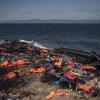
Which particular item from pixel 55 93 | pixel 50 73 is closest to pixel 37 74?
pixel 50 73

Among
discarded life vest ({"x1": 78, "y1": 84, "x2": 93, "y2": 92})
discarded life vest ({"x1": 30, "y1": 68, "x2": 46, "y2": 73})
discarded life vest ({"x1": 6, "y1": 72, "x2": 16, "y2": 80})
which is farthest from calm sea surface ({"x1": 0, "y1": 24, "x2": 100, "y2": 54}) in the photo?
discarded life vest ({"x1": 78, "y1": 84, "x2": 93, "y2": 92})

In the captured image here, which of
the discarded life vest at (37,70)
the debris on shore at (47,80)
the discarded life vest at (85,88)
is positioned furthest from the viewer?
the discarded life vest at (37,70)

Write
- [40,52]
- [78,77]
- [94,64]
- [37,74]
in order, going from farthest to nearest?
[40,52] < [94,64] < [37,74] < [78,77]

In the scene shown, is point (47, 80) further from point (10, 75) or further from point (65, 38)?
point (65, 38)

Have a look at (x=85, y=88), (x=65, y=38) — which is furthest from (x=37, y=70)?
(x=65, y=38)

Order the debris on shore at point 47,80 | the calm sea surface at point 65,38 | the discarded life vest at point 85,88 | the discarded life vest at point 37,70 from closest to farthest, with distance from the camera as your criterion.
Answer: the debris on shore at point 47,80 → the discarded life vest at point 85,88 → the discarded life vest at point 37,70 → the calm sea surface at point 65,38

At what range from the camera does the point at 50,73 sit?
23141mm

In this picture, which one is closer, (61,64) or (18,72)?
(18,72)

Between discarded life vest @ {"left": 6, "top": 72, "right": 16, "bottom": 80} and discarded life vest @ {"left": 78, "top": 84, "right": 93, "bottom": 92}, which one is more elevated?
discarded life vest @ {"left": 6, "top": 72, "right": 16, "bottom": 80}

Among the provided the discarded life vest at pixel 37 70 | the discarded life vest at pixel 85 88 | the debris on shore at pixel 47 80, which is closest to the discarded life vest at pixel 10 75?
the debris on shore at pixel 47 80

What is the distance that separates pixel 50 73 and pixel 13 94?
535cm

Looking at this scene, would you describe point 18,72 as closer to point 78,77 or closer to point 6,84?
point 6,84

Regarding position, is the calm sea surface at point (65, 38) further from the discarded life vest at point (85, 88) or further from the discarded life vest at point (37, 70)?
the discarded life vest at point (85, 88)

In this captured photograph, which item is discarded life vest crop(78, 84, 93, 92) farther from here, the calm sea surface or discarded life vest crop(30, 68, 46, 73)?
the calm sea surface
